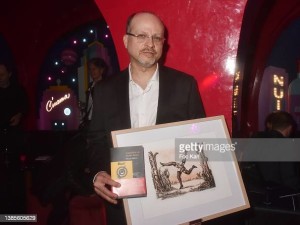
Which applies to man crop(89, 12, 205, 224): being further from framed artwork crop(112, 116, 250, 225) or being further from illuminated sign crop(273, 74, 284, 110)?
illuminated sign crop(273, 74, 284, 110)

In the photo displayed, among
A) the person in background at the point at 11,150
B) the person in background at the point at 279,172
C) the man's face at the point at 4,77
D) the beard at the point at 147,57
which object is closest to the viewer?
the beard at the point at 147,57

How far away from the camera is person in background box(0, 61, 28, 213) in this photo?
338 cm

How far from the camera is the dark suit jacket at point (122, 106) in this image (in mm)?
1563

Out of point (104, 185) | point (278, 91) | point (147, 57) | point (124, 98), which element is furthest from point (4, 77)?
point (278, 91)

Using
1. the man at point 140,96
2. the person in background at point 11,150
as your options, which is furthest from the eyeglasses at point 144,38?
the person in background at point 11,150

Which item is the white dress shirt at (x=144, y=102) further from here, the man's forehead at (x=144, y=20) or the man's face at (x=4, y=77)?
the man's face at (x=4, y=77)

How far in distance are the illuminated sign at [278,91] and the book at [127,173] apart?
344 inches

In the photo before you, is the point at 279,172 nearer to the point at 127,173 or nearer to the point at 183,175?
the point at 183,175

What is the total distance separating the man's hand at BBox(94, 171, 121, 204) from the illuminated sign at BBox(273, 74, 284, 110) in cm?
873

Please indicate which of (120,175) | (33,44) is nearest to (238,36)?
(120,175)

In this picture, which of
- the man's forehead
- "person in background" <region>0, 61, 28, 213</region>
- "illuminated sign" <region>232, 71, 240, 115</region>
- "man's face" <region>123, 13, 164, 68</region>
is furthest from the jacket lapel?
"person in background" <region>0, 61, 28, 213</region>

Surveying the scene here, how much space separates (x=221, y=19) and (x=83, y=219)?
1811mm

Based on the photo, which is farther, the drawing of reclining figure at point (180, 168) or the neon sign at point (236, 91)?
the neon sign at point (236, 91)

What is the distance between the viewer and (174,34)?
200 cm
